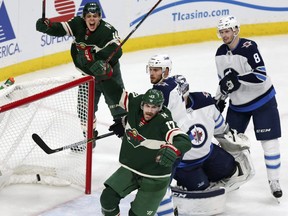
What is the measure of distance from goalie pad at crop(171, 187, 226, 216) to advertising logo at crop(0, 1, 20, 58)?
2.86 m

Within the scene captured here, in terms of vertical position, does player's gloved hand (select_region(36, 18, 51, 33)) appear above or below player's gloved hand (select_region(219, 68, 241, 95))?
above

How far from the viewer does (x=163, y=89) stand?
4.71 m

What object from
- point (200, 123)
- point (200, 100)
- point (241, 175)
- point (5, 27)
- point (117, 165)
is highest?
point (200, 100)

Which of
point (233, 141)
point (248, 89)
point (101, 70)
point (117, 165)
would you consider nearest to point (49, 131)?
point (101, 70)

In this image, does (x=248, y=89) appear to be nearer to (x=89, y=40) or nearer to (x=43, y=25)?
(x=89, y=40)

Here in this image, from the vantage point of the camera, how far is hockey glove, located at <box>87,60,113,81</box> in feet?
17.7

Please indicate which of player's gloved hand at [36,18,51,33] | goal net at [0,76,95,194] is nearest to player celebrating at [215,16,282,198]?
goal net at [0,76,95,194]

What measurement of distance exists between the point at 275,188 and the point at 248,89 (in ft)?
2.11

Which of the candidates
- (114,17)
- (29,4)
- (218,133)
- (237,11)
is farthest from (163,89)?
(237,11)

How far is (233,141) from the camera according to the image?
17.2 ft

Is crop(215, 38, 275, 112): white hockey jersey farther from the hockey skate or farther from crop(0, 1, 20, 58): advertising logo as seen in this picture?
crop(0, 1, 20, 58): advertising logo

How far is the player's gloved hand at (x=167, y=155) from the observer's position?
4.13 m

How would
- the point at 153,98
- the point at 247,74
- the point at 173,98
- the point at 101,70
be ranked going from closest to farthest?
the point at 153,98
the point at 173,98
the point at 247,74
the point at 101,70

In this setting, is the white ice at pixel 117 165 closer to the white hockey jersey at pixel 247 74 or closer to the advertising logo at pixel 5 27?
the advertising logo at pixel 5 27
